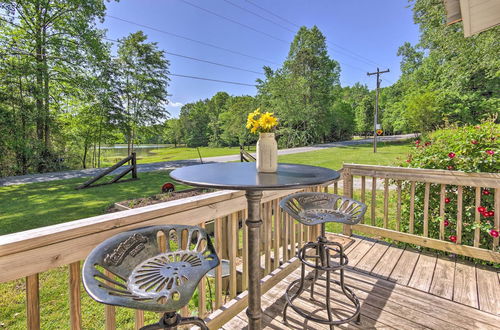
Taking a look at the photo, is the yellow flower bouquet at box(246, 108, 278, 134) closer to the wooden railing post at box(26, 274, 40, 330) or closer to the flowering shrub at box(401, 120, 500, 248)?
the wooden railing post at box(26, 274, 40, 330)

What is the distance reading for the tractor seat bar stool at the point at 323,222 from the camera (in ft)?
4.79

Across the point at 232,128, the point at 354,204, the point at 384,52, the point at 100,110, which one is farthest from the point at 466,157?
the point at 384,52

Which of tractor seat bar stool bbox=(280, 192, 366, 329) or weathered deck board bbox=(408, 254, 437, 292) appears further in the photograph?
weathered deck board bbox=(408, 254, 437, 292)

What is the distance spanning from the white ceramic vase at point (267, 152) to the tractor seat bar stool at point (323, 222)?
33cm

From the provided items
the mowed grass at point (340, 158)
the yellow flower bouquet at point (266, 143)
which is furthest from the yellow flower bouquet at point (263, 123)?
the mowed grass at point (340, 158)

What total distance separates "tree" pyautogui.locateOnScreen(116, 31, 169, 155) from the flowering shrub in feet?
41.0

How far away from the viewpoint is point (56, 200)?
5164 mm

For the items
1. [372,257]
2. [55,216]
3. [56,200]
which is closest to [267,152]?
[372,257]

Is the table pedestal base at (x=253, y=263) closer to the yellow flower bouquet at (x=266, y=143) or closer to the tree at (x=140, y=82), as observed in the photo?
the yellow flower bouquet at (x=266, y=143)

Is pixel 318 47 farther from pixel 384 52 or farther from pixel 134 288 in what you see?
pixel 134 288

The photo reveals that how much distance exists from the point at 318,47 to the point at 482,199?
23.7 m

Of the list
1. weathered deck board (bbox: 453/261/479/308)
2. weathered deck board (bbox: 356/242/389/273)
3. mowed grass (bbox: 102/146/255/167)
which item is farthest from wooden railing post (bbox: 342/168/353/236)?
mowed grass (bbox: 102/146/255/167)

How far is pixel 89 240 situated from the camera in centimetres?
94

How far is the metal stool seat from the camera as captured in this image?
637 mm
